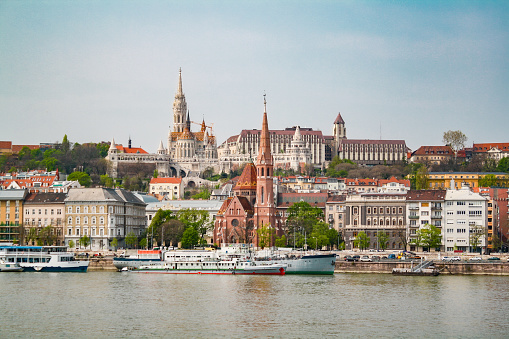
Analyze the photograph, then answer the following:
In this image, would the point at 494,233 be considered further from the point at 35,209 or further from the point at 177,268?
the point at 35,209

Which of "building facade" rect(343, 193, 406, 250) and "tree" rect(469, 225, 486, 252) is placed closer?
"tree" rect(469, 225, 486, 252)

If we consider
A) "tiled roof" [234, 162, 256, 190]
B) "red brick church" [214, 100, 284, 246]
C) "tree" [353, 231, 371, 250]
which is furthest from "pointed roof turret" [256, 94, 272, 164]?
"tree" [353, 231, 371, 250]

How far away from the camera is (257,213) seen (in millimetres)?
118250

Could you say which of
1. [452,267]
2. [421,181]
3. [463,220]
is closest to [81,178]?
[421,181]

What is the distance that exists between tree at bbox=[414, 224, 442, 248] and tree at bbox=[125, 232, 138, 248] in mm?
32317

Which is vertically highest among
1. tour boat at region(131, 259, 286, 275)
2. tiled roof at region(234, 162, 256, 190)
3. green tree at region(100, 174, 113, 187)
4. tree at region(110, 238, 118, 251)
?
green tree at region(100, 174, 113, 187)

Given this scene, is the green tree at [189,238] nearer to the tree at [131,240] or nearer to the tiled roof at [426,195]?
the tree at [131,240]

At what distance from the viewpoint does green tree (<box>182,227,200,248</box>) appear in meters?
110

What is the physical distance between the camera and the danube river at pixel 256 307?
1913 inches

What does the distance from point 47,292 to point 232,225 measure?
183ft

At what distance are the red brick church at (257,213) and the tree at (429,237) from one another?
19.2 meters

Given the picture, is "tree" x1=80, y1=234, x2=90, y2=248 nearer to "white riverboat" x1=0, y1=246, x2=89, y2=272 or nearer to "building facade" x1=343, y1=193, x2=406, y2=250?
"white riverboat" x1=0, y1=246, x2=89, y2=272

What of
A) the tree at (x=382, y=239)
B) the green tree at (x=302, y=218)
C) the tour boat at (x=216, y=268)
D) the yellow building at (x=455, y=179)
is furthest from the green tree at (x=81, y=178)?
the tour boat at (x=216, y=268)

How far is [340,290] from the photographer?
6706 centimetres
